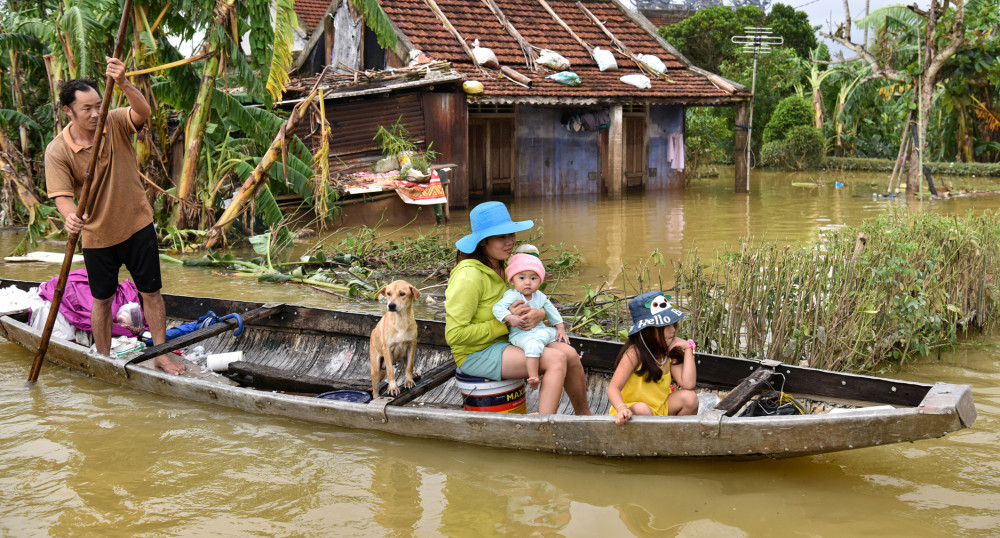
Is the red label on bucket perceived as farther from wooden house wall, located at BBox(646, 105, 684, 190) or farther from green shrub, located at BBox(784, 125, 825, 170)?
green shrub, located at BBox(784, 125, 825, 170)

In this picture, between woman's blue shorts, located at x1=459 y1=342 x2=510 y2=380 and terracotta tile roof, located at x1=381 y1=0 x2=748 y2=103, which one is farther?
terracotta tile roof, located at x1=381 y1=0 x2=748 y2=103

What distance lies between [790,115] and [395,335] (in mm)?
22333

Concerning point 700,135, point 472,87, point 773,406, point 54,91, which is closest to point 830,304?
point 773,406

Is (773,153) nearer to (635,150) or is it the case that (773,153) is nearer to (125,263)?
(635,150)

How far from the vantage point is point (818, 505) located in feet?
11.8

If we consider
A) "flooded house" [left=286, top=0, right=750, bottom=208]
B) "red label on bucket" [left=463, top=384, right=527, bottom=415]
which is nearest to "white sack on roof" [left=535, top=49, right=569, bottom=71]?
"flooded house" [left=286, top=0, right=750, bottom=208]

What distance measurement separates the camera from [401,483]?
4016 millimetres

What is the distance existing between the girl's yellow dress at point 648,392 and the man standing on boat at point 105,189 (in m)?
3.10

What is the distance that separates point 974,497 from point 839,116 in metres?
23.8

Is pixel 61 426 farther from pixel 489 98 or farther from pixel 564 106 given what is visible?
pixel 564 106

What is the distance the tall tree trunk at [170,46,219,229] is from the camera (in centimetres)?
1002

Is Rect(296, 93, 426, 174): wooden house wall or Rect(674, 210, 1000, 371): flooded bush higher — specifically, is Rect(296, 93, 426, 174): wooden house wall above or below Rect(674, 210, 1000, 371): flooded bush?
above

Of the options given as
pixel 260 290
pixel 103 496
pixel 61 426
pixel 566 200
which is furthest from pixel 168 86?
pixel 566 200

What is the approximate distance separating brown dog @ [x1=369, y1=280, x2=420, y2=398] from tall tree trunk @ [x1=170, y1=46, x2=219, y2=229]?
655cm
